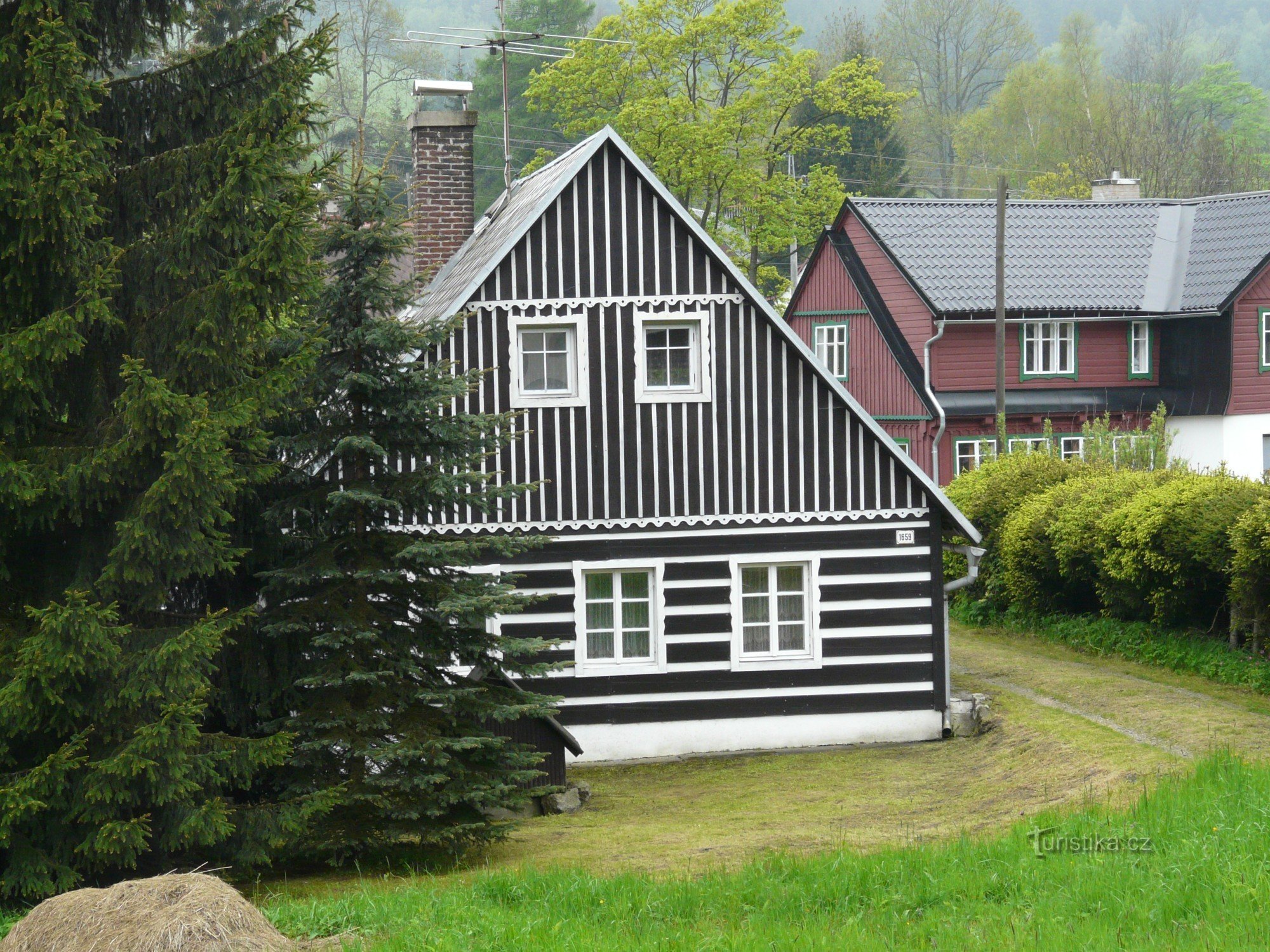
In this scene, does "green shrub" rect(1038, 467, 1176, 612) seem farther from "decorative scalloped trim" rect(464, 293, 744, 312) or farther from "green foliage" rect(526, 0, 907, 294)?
"green foliage" rect(526, 0, 907, 294)

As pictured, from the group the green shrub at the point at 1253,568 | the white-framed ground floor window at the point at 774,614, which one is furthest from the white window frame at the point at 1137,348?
the white-framed ground floor window at the point at 774,614

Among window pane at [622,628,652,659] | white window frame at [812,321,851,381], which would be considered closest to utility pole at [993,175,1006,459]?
white window frame at [812,321,851,381]

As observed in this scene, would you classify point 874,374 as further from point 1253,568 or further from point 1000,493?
point 1253,568

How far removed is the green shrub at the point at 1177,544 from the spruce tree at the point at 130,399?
36.3 ft

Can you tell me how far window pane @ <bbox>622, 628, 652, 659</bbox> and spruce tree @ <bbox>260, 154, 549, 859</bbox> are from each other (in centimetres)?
435

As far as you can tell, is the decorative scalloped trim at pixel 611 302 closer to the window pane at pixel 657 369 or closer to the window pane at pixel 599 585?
the window pane at pixel 657 369

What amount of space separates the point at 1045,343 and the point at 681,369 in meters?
20.8

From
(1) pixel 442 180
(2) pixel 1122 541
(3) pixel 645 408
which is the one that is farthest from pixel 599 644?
(1) pixel 442 180

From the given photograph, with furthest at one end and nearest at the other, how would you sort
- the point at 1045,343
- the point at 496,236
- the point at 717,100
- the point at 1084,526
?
the point at 717,100
the point at 1045,343
the point at 1084,526
the point at 496,236

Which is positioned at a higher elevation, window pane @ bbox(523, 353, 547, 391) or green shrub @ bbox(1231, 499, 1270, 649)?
window pane @ bbox(523, 353, 547, 391)

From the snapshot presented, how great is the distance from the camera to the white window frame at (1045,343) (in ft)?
114

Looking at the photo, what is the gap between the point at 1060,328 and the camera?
34844mm

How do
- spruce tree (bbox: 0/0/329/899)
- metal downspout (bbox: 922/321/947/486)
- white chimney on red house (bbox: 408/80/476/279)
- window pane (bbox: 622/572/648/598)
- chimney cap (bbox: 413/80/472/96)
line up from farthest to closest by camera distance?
metal downspout (bbox: 922/321/947/486) < chimney cap (bbox: 413/80/472/96) < white chimney on red house (bbox: 408/80/476/279) < window pane (bbox: 622/572/648/598) < spruce tree (bbox: 0/0/329/899)

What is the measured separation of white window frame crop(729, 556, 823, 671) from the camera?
16484 mm
